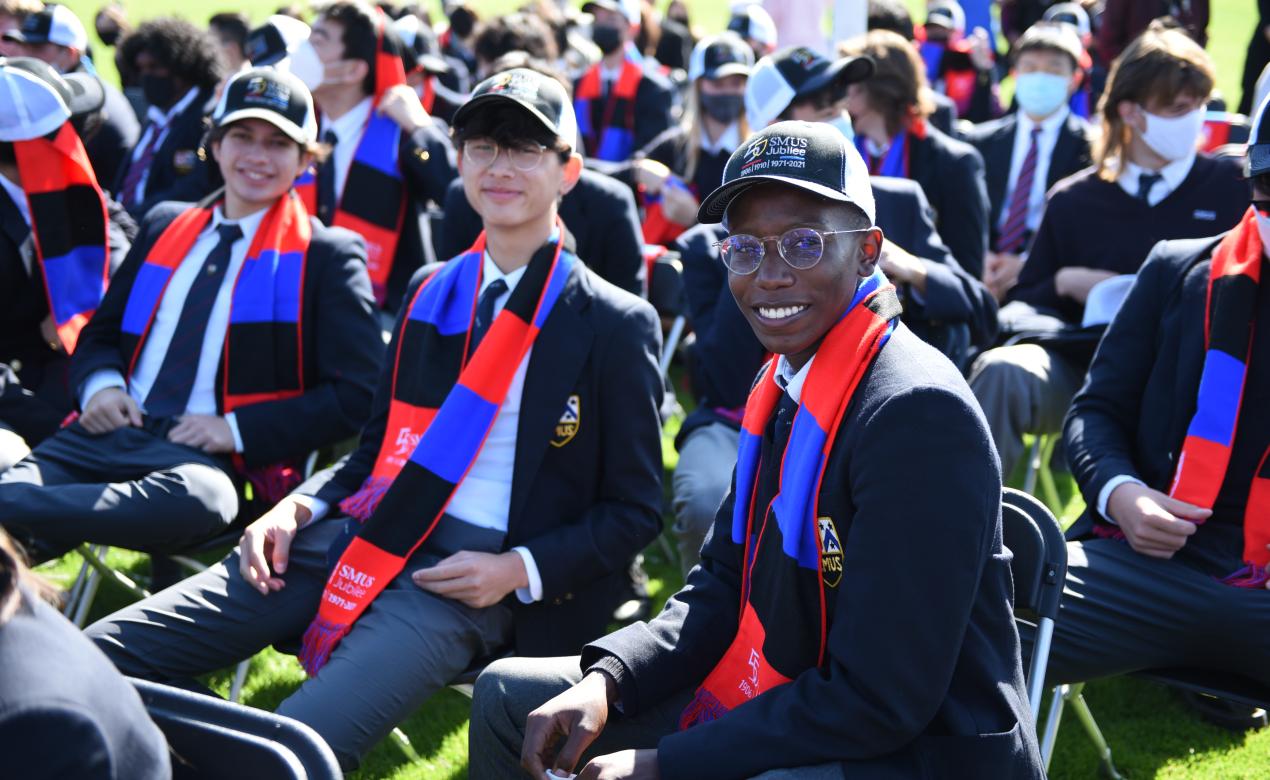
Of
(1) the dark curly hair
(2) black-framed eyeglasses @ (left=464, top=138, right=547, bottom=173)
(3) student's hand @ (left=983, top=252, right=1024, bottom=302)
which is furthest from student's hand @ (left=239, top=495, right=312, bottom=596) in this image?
(1) the dark curly hair

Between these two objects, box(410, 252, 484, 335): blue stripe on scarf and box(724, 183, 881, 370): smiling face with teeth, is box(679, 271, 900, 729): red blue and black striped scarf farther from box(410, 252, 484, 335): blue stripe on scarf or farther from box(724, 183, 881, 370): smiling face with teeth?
box(410, 252, 484, 335): blue stripe on scarf

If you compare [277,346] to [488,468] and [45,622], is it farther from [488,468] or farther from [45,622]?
[45,622]

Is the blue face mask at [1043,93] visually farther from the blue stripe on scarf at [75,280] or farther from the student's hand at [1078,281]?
the blue stripe on scarf at [75,280]

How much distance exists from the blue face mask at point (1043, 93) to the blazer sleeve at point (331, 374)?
13.8 ft

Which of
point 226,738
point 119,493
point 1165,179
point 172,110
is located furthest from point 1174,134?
point 172,110

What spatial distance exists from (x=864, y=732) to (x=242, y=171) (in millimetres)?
3207

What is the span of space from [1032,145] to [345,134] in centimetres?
371

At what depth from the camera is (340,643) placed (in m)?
3.22

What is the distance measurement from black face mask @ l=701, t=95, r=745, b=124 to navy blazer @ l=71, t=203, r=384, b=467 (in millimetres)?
2941

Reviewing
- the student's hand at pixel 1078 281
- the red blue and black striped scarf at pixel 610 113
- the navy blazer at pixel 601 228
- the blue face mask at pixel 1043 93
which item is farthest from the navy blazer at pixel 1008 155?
the red blue and black striped scarf at pixel 610 113

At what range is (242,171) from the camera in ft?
14.7

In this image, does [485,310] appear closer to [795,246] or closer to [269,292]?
[269,292]

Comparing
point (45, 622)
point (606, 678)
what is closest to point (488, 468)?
point (606, 678)

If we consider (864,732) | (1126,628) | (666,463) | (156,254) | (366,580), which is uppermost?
(156,254)
